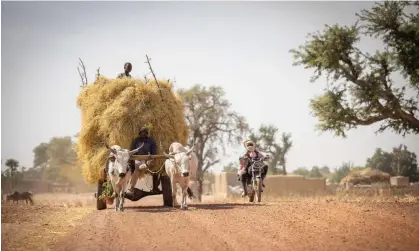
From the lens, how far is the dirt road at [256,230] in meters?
6.54

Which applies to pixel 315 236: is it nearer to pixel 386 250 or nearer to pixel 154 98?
pixel 386 250

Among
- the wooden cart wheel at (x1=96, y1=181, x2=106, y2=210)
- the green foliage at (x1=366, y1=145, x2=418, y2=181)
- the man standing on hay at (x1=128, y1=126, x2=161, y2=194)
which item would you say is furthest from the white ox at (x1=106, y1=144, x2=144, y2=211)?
the green foliage at (x1=366, y1=145, x2=418, y2=181)

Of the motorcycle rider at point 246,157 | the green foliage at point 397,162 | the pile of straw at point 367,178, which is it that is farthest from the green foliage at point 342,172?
the motorcycle rider at point 246,157

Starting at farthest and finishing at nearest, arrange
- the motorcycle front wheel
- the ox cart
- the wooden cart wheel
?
the motorcycle front wheel, the wooden cart wheel, the ox cart

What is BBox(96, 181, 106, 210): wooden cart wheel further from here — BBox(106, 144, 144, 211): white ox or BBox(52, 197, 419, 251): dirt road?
BBox(52, 197, 419, 251): dirt road

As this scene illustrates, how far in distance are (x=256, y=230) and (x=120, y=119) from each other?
5812mm

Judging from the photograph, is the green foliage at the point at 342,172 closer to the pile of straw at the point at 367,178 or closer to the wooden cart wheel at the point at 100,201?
the pile of straw at the point at 367,178

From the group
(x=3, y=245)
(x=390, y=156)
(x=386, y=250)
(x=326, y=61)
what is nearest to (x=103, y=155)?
(x=3, y=245)

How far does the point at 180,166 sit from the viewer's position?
38.2 feet

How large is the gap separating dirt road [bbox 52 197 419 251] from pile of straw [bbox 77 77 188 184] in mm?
2464

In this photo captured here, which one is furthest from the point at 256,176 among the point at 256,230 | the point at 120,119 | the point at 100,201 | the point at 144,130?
the point at 256,230

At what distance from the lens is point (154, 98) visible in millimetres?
12750

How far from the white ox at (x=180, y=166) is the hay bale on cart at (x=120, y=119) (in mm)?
362

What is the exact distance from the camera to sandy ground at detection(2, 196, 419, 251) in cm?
659
